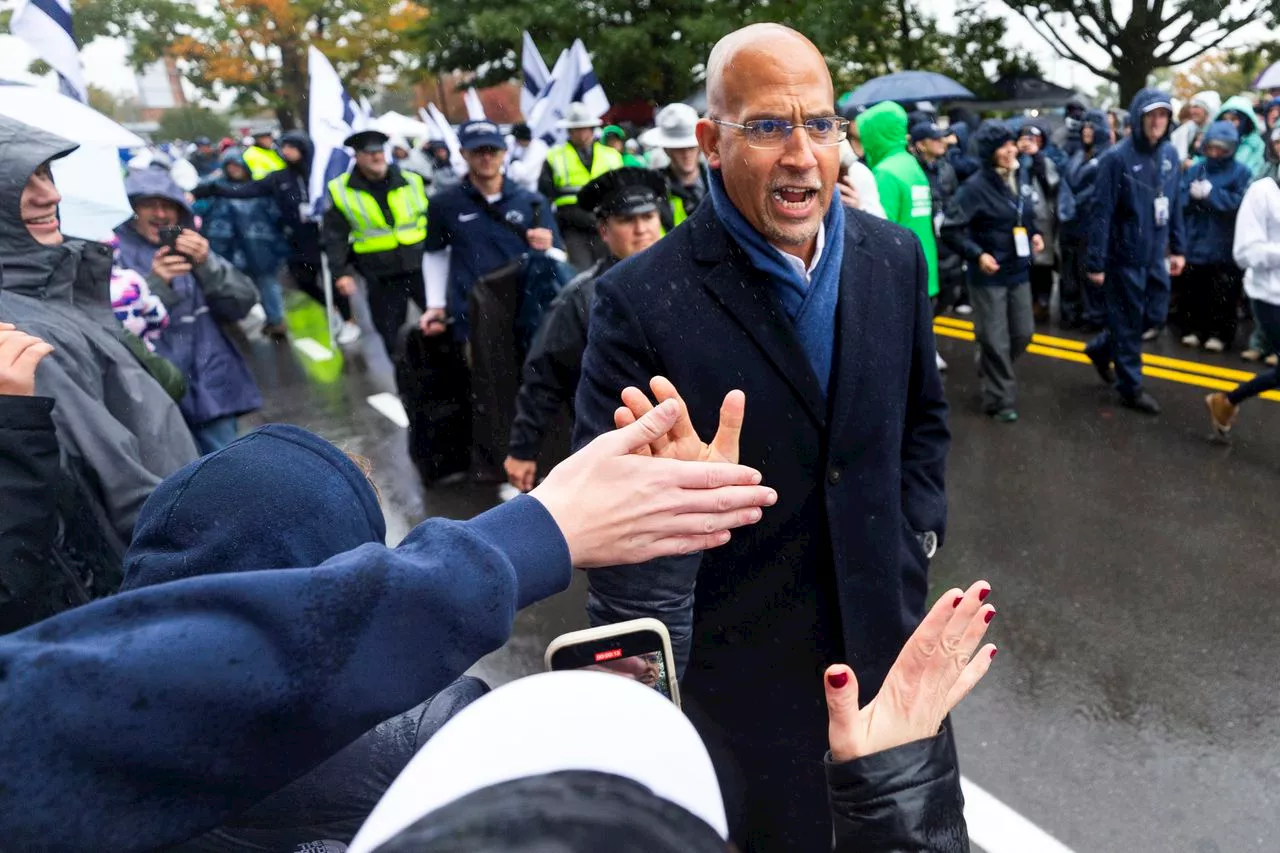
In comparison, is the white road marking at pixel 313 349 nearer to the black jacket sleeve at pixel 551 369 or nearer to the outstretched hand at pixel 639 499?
the black jacket sleeve at pixel 551 369

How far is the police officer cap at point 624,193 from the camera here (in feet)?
12.3

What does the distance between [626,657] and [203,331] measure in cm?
353

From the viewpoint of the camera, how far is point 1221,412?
17.5 feet

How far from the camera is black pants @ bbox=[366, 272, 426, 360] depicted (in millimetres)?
6898

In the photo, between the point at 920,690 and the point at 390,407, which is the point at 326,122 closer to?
the point at 390,407

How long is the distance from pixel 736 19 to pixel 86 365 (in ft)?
66.9

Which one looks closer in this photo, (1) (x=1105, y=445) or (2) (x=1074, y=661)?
(2) (x=1074, y=661)

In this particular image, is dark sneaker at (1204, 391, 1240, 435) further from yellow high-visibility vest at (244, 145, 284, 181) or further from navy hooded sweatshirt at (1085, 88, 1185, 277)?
yellow high-visibility vest at (244, 145, 284, 181)

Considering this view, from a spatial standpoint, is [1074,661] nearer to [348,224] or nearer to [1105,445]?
[1105,445]

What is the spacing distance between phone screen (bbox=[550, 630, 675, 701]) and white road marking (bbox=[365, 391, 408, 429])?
5.73 m

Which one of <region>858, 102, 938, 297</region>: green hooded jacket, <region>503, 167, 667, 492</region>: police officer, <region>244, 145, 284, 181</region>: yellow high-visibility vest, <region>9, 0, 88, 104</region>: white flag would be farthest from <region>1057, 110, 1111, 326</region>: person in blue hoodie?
<region>244, 145, 284, 181</region>: yellow high-visibility vest

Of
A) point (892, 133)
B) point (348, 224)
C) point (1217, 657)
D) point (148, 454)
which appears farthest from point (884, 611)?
point (348, 224)

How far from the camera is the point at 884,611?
194cm

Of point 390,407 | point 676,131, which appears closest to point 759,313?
point 676,131
